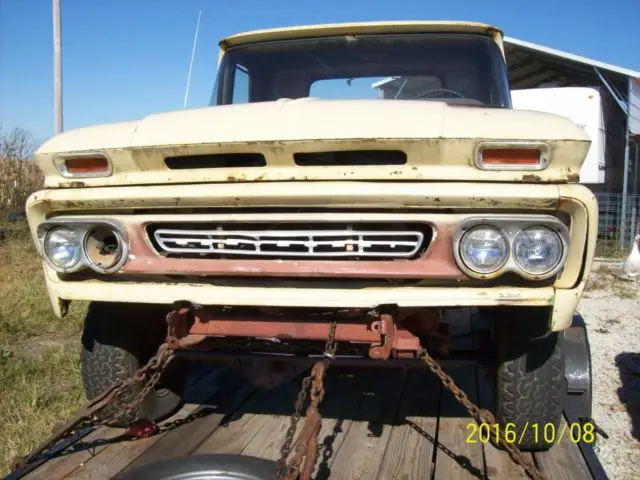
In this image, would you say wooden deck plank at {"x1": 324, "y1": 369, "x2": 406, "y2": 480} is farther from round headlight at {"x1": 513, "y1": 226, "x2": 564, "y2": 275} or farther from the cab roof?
the cab roof

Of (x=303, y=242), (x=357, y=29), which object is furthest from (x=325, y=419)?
(x=357, y=29)

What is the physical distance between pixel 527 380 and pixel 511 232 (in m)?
0.77

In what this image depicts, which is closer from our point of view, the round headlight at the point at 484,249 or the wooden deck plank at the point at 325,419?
the round headlight at the point at 484,249

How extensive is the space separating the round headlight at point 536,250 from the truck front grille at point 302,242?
31cm

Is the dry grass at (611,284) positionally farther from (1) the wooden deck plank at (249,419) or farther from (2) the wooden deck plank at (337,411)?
(1) the wooden deck plank at (249,419)

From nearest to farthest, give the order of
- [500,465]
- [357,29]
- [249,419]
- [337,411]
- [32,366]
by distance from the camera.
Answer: [500,465]
[249,419]
[337,411]
[357,29]
[32,366]

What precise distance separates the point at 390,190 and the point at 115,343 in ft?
5.10

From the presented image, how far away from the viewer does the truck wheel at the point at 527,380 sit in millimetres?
2523

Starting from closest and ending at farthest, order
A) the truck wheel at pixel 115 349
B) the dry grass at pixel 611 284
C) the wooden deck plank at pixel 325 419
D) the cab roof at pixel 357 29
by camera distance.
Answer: the wooden deck plank at pixel 325 419
the truck wheel at pixel 115 349
the cab roof at pixel 357 29
the dry grass at pixel 611 284

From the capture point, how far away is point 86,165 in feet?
7.91

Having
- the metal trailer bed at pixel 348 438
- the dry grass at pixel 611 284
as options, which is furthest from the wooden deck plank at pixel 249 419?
the dry grass at pixel 611 284

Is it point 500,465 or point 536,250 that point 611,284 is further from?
point 536,250

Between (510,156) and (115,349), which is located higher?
(510,156)
